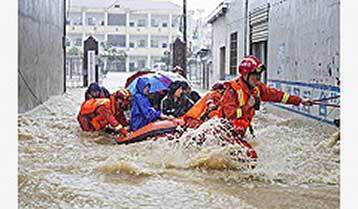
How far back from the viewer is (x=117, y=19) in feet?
185

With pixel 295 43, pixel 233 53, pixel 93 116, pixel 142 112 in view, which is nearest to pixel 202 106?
pixel 142 112

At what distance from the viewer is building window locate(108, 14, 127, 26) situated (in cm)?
5566

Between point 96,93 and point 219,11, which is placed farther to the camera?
point 219,11

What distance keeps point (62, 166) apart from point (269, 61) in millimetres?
7960

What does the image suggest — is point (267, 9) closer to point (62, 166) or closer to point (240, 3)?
point (240, 3)

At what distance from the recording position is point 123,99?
30.5ft

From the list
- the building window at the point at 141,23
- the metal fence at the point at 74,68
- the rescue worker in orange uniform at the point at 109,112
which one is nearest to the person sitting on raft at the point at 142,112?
the rescue worker in orange uniform at the point at 109,112

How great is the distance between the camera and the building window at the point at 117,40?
54369mm

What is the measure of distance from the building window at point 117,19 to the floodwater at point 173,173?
46636 millimetres

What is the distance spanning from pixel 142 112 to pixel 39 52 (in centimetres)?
704

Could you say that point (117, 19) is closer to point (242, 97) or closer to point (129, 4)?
point (129, 4)

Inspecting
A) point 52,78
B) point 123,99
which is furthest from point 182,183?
point 52,78

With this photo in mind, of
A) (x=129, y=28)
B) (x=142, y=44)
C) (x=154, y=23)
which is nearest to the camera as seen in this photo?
(x=142, y=44)

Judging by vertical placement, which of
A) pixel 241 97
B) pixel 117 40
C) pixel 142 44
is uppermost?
pixel 117 40
